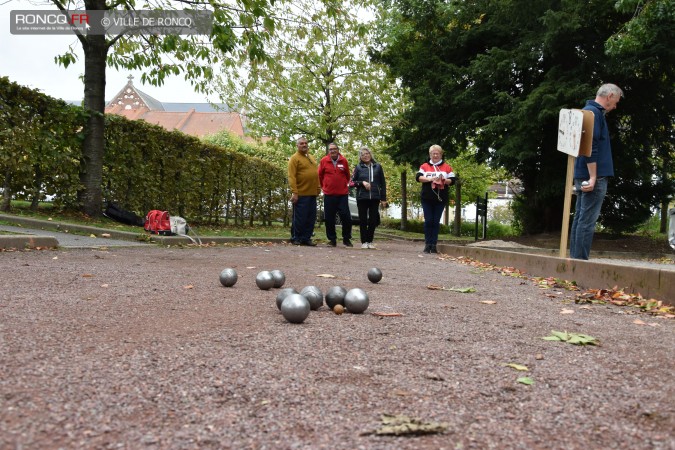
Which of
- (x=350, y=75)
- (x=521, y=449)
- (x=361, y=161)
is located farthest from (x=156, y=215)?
(x=350, y=75)

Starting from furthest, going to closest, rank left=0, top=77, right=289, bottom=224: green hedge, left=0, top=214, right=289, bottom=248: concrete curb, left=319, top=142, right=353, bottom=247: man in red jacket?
left=319, top=142, right=353, bottom=247: man in red jacket → left=0, top=77, right=289, bottom=224: green hedge → left=0, top=214, right=289, bottom=248: concrete curb

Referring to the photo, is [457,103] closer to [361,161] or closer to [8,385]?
[361,161]

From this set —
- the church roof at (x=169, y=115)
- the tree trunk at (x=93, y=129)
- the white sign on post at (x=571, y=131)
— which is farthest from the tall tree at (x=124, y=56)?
the church roof at (x=169, y=115)

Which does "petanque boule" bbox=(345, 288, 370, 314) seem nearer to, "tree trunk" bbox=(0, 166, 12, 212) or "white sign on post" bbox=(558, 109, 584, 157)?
"white sign on post" bbox=(558, 109, 584, 157)

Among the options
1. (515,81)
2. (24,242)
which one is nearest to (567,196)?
(24,242)

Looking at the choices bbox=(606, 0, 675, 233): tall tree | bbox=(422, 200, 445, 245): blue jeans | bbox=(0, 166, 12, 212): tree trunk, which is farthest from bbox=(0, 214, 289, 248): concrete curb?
bbox=(606, 0, 675, 233): tall tree

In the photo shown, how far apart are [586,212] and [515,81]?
1042cm

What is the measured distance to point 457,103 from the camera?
53.7 ft

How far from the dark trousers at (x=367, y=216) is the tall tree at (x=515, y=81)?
4.14 meters

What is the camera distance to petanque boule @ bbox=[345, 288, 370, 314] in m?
3.79

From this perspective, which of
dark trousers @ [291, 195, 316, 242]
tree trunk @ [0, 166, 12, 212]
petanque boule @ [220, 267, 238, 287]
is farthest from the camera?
dark trousers @ [291, 195, 316, 242]

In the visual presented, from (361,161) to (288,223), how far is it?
9.08 m

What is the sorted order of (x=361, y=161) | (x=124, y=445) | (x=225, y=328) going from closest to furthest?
(x=124, y=445) < (x=225, y=328) < (x=361, y=161)

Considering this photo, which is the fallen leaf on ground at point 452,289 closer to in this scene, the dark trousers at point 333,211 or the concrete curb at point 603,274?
the concrete curb at point 603,274
